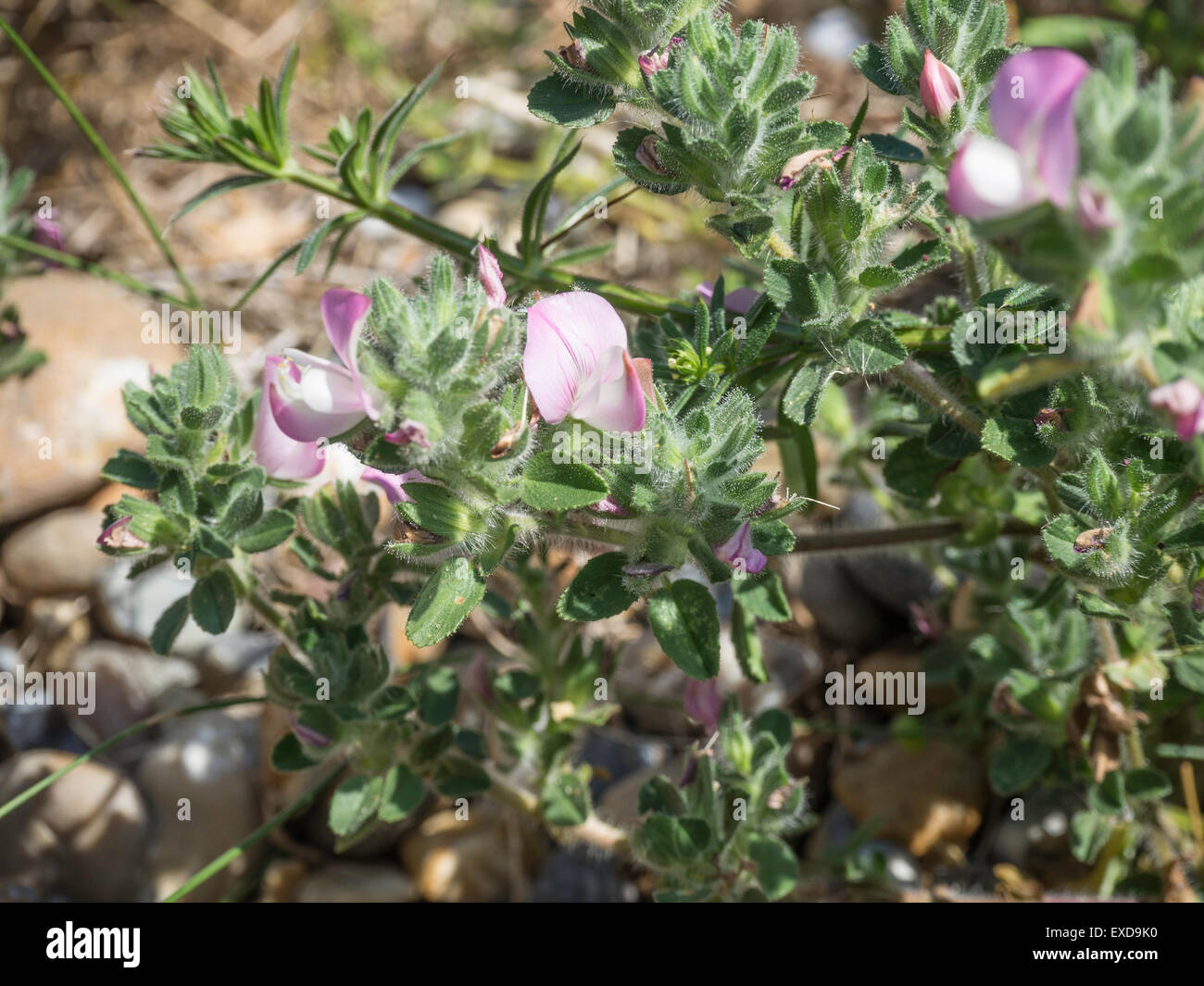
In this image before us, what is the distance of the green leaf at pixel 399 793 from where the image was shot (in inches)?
93.4

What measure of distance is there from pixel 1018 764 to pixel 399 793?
1.45m

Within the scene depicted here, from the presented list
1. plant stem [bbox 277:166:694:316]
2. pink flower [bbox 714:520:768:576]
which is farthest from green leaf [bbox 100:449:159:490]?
pink flower [bbox 714:520:768:576]

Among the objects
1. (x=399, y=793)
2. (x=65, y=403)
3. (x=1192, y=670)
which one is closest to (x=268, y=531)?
(x=399, y=793)

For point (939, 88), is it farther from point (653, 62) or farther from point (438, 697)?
point (438, 697)

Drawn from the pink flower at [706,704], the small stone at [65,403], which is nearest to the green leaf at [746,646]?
the pink flower at [706,704]

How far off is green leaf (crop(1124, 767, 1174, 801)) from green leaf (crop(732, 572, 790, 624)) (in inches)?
38.6

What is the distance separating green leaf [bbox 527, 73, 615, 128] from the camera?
1.98 metres

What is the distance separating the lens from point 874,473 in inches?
148

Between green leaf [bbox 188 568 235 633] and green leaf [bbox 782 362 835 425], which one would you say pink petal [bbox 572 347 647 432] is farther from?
green leaf [bbox 188 568 235 633]

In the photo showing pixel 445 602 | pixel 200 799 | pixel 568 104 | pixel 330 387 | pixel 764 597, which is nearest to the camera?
pixel 330 387

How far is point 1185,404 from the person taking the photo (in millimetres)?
1385

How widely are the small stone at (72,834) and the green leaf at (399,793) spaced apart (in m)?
1.35
